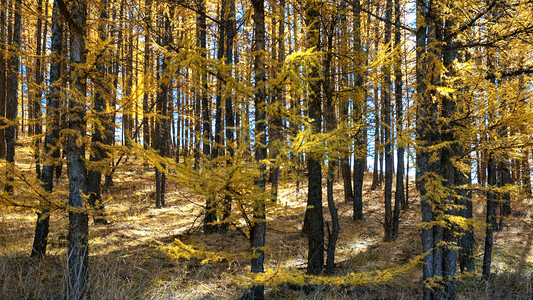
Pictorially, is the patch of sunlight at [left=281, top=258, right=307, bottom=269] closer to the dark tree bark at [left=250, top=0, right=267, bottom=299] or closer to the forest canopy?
the forest canopy

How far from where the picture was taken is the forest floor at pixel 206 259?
166 inches

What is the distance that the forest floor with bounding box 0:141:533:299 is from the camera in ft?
13.9

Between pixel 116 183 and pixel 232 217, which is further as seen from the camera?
pixel 116 183

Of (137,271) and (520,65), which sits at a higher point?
(520,65)

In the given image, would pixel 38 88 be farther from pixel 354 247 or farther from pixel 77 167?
pixel 354 247

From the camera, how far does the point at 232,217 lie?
3877 mm

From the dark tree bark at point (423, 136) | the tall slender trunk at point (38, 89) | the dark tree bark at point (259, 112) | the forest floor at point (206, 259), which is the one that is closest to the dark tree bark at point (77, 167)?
the forest floor at point (206, 259)

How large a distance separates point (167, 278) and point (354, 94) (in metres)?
5.69

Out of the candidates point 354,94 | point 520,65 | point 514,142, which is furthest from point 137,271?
point 520,65

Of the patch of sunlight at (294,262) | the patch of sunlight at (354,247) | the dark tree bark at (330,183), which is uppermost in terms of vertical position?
the dark tree bark at (330,183)

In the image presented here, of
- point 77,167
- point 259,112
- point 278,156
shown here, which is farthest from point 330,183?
point 77,167

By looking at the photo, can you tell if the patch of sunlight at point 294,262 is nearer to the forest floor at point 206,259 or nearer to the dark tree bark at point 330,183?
the forest floor at point 206,259

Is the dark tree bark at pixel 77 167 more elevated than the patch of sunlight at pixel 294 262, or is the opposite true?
the dark tree bark at pixel 77 167

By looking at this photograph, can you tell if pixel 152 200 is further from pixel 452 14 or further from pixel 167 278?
pixel 452 14
